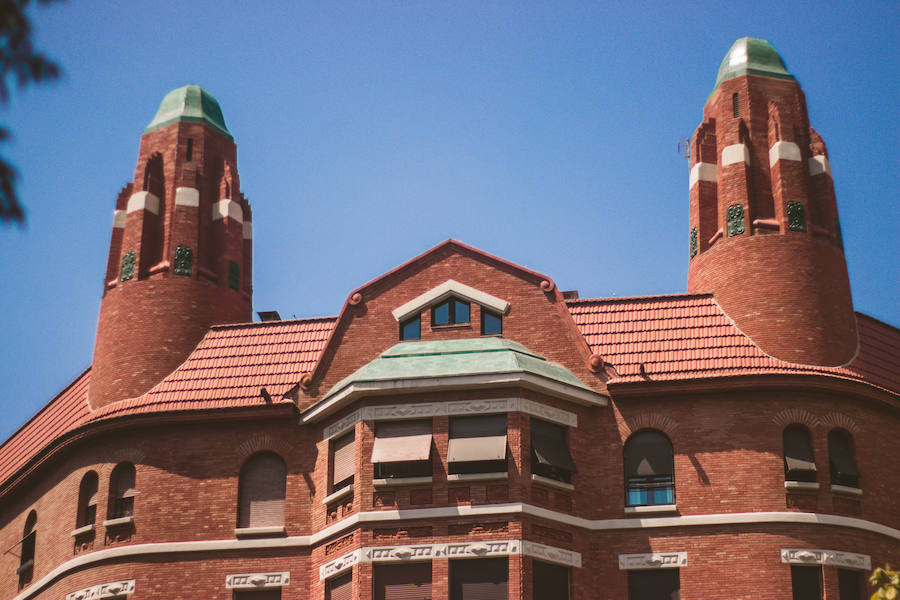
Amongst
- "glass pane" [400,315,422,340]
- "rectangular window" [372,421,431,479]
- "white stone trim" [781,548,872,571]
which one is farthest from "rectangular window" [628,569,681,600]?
"glass pane" [400,315,422,340]

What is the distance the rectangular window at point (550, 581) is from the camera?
34.2m

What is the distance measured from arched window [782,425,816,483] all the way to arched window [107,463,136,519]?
58.0 ft

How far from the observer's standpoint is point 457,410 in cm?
3600

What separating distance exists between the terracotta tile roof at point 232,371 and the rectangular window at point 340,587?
5.78 metres

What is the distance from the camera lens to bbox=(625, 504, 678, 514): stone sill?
3578cm

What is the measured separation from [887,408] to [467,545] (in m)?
12.3

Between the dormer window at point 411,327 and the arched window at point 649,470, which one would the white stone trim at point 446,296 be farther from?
the arched window at point 649,470

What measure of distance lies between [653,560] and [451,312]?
9144 millimetres

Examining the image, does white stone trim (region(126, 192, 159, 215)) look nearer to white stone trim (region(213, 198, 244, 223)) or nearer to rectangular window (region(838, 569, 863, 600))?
white stone trim (region(213, 198, 244, 223))

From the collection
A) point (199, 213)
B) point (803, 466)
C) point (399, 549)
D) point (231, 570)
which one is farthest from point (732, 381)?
point (199, 213)

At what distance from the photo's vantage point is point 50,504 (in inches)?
1601

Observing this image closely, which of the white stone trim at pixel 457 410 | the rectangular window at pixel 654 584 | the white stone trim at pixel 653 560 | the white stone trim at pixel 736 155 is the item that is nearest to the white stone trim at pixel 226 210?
the white stone trim at pixel 457 410

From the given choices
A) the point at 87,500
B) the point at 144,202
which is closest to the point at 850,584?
the point at 87,500

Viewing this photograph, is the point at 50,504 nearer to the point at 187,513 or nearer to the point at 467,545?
the point at 187,513
